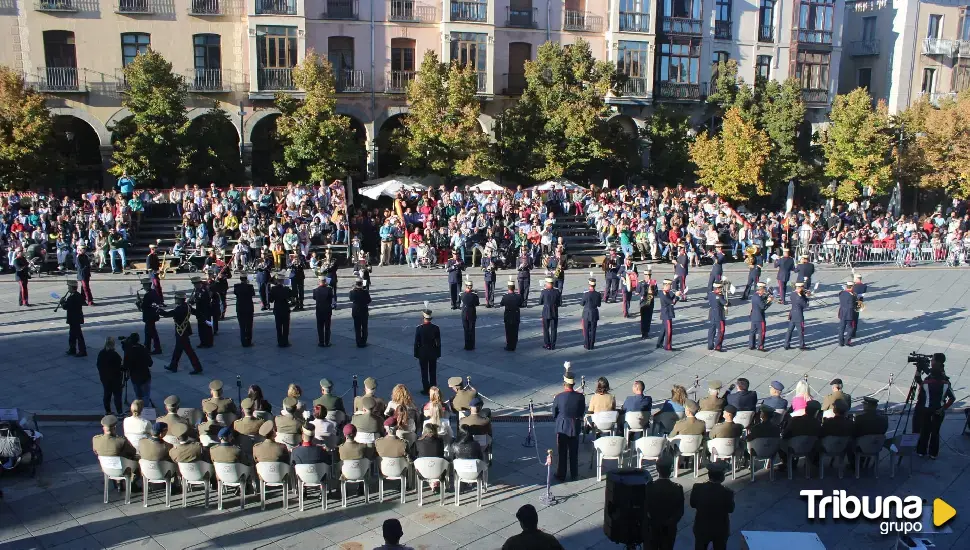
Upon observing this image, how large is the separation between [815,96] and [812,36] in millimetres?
2891

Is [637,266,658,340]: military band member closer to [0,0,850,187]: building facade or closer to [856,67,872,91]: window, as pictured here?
[0,0,850,187]: building facade

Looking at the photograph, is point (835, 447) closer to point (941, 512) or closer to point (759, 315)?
point (941, 512)

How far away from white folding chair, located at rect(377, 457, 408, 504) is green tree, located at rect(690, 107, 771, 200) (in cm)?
2762

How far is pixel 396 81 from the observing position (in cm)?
3597

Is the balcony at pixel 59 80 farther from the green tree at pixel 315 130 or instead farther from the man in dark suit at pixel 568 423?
the man in dark suit at pixel 568 423

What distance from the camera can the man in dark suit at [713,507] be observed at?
8.83 meters

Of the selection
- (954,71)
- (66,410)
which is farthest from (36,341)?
(954,71)

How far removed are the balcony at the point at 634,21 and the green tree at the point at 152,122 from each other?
18.9 m

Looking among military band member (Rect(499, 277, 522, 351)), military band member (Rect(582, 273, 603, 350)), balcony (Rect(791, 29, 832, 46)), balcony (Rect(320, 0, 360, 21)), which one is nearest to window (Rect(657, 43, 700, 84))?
balcony (Rect(791, 29, 832, 46))

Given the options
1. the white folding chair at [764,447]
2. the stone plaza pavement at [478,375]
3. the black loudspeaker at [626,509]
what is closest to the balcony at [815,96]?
the stone plaza pavement at [478,375]

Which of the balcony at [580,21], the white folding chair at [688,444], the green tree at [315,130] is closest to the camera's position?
the white folding chair at [688,444]

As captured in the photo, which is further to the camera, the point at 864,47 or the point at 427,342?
the point at 864,47

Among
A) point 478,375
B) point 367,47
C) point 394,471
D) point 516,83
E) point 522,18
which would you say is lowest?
point 478,375

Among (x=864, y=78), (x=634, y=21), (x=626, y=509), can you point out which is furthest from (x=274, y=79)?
(x=864, y=78)
